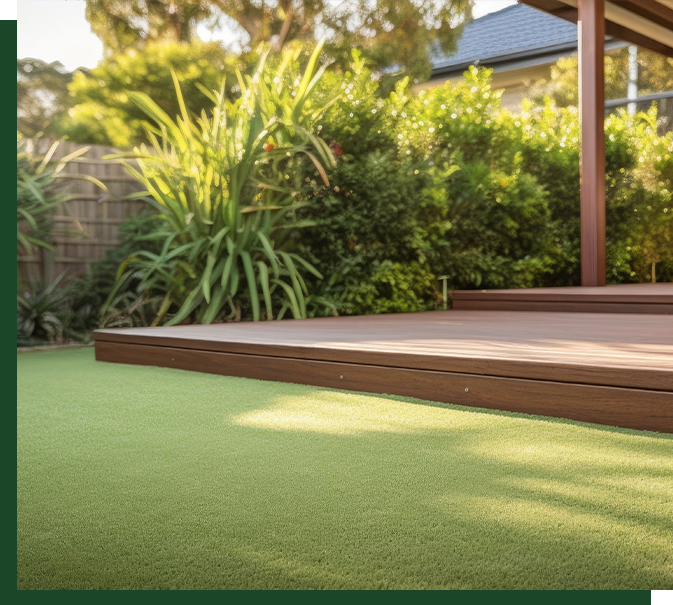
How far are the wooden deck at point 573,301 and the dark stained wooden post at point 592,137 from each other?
0.99 meters

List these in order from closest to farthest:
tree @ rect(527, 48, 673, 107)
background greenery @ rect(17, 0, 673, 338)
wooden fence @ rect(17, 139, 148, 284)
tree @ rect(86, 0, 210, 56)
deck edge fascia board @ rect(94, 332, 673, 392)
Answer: deck edge fascia board @ rect(94, 332, 673, 392) → background greenery @ rect(17, 0, 673, 338) → wooden fence @ rect(17, 139, 148, 284) → tree @ rect(527, 48, 673, 107) → tree @ rect(86, 0, 210, 56)

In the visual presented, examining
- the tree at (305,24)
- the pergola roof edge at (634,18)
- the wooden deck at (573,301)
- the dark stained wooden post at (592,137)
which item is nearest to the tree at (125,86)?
the tree at (305,24)

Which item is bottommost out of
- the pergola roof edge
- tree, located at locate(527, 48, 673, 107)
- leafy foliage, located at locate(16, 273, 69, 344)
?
leafy foliage, located at locate(16, 273, 69, 344)

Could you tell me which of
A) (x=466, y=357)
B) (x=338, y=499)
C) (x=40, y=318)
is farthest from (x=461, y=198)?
(x=338, y=499)

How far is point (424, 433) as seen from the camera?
7.92 feet

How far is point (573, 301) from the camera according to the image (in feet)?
17.7

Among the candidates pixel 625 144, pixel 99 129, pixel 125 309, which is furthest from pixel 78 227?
pixel 99 129

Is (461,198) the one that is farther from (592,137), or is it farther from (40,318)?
(40,318)

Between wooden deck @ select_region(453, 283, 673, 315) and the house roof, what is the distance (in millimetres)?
6304

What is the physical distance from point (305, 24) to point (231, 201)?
8.93m

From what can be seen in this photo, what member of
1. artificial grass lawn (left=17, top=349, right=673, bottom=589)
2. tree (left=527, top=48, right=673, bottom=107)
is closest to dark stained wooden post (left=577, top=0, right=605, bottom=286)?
tree (left=527, top=48, right=673, bottom=107)

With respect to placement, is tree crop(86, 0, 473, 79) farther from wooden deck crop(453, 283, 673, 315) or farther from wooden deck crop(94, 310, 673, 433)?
wooden deck crop(94, 310, 673, 433)

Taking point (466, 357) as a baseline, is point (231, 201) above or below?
above

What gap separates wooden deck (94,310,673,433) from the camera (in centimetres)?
239
